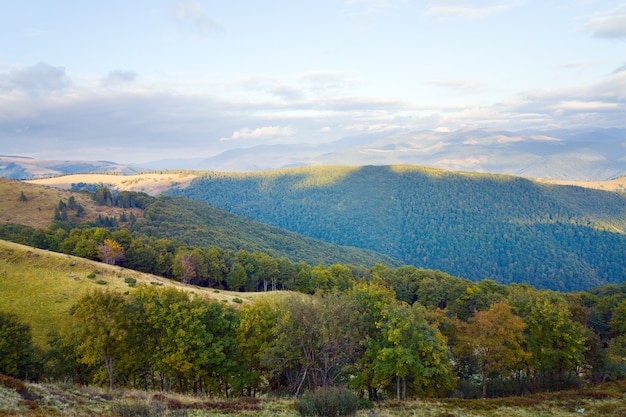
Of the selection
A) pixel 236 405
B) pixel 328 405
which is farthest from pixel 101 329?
pixel 328 405

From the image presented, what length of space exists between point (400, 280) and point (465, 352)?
69168 millimetres

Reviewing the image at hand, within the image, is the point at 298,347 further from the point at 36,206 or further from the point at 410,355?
the point at 36,206

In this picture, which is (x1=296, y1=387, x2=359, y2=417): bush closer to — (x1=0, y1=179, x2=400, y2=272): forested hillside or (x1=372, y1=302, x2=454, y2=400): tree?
(x1=372, y1=302, x2=454, y2=400): tree

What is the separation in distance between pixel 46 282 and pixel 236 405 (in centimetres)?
4809

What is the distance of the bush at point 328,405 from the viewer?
22953 mm

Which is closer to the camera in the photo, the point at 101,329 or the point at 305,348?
the point at 101,329

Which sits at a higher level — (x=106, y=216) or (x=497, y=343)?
(x=106, y=216)

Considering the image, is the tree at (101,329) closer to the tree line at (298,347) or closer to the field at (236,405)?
the tree line at (298,347)

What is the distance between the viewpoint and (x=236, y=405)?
25.5m

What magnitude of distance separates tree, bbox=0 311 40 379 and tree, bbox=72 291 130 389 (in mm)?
4476

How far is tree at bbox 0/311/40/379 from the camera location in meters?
32.4

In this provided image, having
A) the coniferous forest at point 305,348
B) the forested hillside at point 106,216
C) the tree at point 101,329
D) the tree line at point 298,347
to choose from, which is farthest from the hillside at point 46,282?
the forested hillside at point 106,216

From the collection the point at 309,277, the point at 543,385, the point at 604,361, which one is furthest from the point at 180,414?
the point at 309,277

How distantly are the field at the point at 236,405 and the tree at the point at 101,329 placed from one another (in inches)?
275
